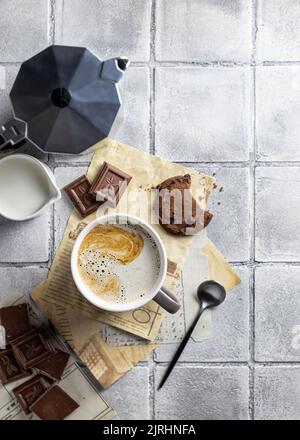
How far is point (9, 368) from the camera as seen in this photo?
94cm

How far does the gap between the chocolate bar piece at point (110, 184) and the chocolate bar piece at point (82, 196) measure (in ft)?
0.04

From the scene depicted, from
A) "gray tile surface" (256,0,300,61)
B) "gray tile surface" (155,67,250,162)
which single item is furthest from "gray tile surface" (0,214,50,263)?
"gray tile surface" (256,0,300,61)

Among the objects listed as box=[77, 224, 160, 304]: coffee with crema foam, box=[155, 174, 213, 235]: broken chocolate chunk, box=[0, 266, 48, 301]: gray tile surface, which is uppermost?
box=[155, 174, 213, 235]: broken chocolate chunk

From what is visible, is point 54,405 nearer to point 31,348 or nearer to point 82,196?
point 31,348

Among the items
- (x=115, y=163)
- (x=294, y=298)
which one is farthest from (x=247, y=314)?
(x=115, y=163)

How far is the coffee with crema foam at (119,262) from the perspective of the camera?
910mm

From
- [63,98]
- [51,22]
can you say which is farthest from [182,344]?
[51,22]

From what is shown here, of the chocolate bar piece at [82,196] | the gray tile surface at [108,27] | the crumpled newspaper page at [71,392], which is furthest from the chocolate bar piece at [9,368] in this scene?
the gray tile surface at [108,27]

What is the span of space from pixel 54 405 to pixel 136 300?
0.21 meters

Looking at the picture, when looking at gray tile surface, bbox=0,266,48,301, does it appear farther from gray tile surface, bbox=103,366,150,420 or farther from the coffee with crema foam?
gray tile surface, bbox=103,366,150,420

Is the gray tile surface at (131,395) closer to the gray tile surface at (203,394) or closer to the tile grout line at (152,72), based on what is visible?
the gray tile surface at (203,394)

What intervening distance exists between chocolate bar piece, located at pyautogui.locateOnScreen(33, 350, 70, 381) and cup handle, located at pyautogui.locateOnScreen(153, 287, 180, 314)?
171 millimetres

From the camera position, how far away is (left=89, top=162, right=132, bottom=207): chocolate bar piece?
938 millimetres

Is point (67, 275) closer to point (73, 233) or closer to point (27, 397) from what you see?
point (73, 233)
